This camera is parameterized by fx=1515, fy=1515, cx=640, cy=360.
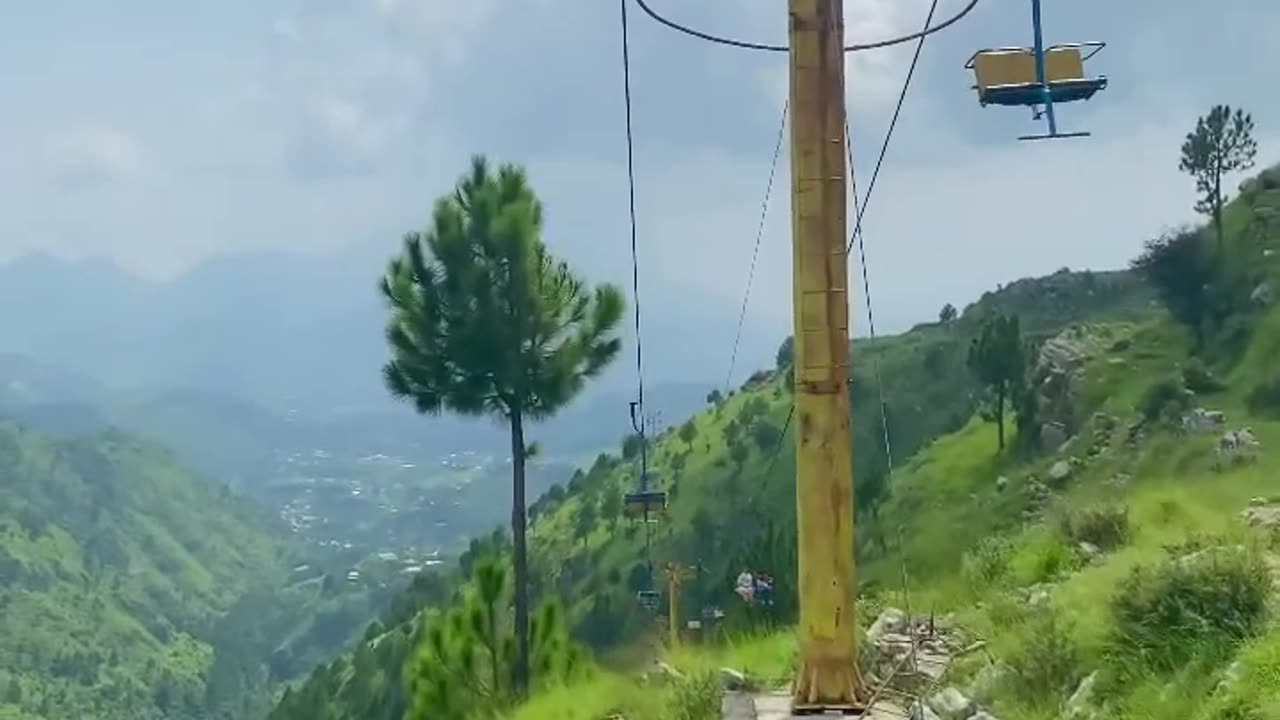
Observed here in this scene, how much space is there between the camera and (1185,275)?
65.4 metres

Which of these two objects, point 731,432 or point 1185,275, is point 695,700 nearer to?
point 1185,275

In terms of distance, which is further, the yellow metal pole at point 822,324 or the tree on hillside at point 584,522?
the tree on hillside at point 584,522

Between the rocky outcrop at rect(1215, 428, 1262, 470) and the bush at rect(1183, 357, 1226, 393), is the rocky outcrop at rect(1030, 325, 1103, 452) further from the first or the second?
the rocky outcrop at rect(1215, 428, 1262, 470)

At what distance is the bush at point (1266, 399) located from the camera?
4944 centimetres

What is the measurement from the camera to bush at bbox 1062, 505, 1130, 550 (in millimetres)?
13648

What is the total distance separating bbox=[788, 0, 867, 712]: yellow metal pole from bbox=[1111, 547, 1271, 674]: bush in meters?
1.66

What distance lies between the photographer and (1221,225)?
6700 centimetres

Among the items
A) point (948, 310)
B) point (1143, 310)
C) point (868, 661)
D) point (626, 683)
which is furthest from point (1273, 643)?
point (948, 310)

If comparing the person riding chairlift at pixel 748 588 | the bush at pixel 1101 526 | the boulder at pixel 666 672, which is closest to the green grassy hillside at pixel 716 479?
the person riding chairlift at pixel 748 588

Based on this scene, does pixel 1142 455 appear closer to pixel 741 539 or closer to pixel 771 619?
pixel 771 619

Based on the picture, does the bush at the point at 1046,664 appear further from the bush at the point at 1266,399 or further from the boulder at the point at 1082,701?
the bush at the point at 1266,399

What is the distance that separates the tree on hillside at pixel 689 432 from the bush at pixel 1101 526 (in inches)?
4196

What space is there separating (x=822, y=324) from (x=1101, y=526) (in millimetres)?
5971

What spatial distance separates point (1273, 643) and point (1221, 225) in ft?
211
